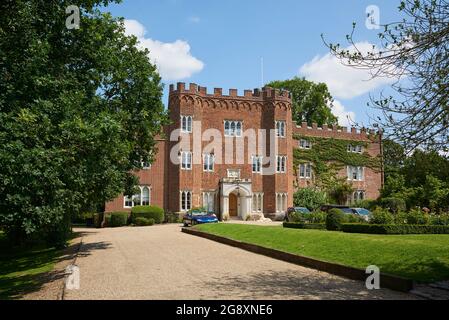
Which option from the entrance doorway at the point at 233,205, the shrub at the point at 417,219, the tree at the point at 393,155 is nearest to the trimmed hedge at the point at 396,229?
the shrub at the point at 417,219

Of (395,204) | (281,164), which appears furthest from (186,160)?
(395,204)

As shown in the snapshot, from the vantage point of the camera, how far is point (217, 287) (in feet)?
32.3

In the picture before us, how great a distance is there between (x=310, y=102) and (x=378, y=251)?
166 ft

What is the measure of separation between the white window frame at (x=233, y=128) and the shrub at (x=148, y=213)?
1052cm

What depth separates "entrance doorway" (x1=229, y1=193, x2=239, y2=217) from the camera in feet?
143


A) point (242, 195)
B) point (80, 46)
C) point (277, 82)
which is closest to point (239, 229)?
point (80, 46)

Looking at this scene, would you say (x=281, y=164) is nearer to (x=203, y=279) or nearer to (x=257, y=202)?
(x=257, y=202)

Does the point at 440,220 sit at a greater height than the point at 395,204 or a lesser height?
lesser

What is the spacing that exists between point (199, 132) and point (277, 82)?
24538 millimetres

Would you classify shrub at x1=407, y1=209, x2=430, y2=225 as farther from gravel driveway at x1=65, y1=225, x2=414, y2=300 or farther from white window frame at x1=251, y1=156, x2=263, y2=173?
white window frame at x1=251, y1=156, x2=263, y2=173

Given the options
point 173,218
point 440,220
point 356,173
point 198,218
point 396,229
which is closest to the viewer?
point 396,229

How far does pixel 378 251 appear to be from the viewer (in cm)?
1258

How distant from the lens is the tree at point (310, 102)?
6078 centimetres

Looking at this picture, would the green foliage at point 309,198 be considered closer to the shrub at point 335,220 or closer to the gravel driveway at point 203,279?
the shrub at point 335,220
